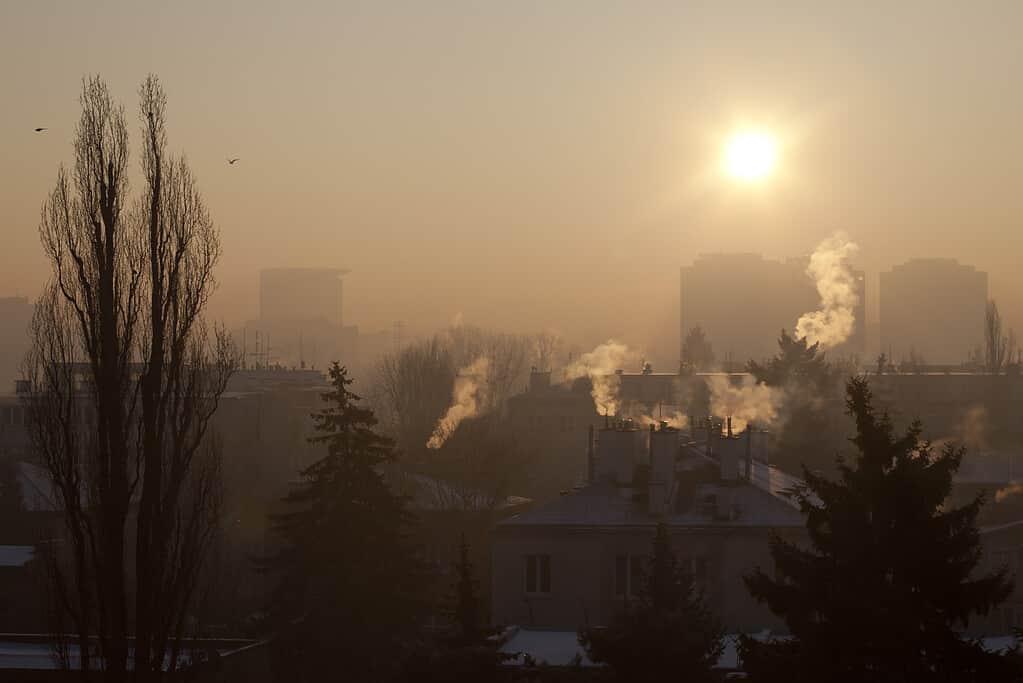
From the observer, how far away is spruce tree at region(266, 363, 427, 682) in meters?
35.8

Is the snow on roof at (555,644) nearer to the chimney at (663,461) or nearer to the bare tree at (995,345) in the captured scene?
the chimney at (663,461)

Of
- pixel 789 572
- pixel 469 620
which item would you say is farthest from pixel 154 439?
pixel 789 572

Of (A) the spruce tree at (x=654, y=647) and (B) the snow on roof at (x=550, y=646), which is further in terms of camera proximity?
(B) the snow on roof at (x=550, y=646)

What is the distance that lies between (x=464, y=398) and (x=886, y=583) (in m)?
102

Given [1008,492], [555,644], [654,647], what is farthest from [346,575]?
[1008,492]

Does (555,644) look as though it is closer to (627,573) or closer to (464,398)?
(627,573)

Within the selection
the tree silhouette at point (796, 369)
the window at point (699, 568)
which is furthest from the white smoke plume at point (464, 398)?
the window at point (699, 568)

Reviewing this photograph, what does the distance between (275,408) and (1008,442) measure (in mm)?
49310

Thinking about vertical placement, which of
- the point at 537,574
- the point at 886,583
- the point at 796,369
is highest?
the point at 796,369

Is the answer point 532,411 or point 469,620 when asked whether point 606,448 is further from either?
point 532,411

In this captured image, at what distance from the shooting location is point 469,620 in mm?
30156

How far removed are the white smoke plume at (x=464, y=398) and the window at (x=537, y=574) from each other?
41563 mm

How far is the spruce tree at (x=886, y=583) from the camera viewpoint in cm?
2136

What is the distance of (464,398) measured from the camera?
404ft
